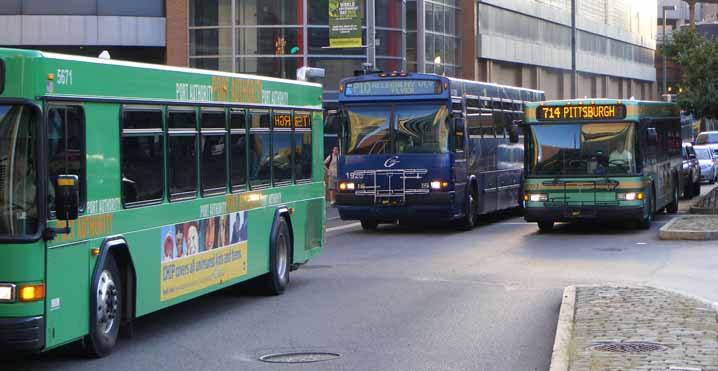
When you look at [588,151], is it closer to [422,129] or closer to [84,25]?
[422,129]

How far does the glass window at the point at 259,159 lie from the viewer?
1412 centimetres

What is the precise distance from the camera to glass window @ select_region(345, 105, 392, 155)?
→ 2455cm

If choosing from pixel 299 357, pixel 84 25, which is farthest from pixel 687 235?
pixel 84 25

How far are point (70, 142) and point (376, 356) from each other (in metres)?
3.06

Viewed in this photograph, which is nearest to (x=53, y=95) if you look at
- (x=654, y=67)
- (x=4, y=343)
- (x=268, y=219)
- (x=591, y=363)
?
(x=4, y=343)

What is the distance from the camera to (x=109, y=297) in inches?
412

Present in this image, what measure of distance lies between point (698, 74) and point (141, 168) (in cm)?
3369

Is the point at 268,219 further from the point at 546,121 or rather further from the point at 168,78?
the point at 546,121

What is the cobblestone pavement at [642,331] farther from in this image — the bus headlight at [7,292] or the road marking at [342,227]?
the road marking at [342,227]

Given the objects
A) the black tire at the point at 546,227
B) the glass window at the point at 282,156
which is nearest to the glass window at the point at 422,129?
the black tire at the point at 546,227

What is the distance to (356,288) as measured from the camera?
1557 centimetres

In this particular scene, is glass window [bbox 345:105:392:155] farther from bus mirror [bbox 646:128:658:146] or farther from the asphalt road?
bus mirror [bbox 646:128:658:146]

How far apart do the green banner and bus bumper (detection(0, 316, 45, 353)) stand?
24.0m

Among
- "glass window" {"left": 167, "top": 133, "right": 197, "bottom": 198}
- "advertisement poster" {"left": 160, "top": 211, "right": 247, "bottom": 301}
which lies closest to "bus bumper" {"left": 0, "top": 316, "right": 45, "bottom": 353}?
"advertisement poster" {"left": 160, "top": 211, "right": 247, "bottom": 301}
